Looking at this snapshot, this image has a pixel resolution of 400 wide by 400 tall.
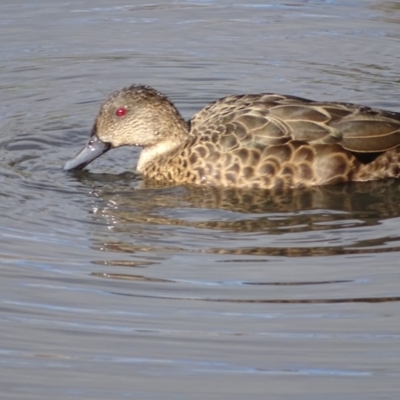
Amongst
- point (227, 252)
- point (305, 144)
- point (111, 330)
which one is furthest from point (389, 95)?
point (111, 330)

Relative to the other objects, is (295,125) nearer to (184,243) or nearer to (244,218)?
(244,218)

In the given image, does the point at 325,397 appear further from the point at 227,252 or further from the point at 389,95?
the point at 389,95

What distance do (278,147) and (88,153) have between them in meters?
1.60

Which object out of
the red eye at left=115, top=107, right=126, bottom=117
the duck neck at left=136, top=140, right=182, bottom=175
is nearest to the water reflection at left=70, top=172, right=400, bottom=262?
the duck neck at left=136, top=140, right=182, bottom=175

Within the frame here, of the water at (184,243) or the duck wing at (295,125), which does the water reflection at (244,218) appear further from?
the duck wing at (295,125)

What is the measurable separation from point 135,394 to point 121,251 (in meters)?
2.32

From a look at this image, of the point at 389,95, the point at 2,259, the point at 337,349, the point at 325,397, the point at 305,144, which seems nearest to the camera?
the point at 325,397

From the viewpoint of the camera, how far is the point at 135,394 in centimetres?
625

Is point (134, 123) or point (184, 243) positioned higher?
point (134, 123)

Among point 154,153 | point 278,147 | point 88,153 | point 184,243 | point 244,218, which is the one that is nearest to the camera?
point 184,243

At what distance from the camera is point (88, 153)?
1062 cm

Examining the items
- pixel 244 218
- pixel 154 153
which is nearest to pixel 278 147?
pixel 244 218

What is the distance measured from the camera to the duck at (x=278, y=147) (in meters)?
10.0

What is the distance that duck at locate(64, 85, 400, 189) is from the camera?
10.0m
